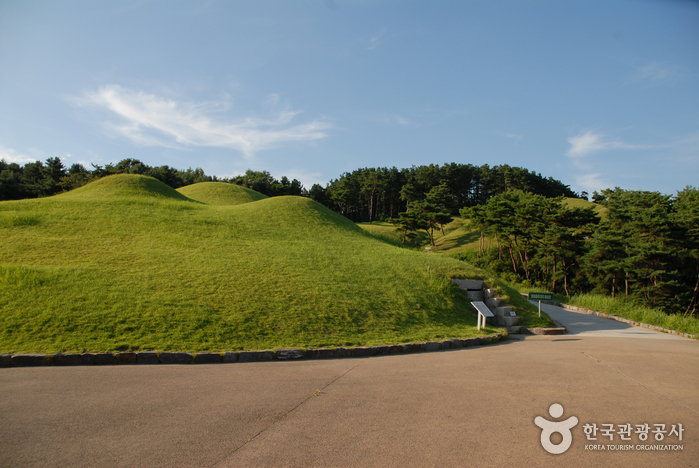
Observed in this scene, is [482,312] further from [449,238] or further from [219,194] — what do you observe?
[449,238]

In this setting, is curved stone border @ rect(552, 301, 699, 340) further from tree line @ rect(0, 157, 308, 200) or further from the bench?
tree line @ rect(0, 157, 308, 200)

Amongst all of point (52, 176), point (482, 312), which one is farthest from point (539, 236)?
point (52, 176)

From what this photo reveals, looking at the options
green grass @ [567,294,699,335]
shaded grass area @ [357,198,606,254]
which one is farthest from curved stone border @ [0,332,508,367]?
shaded grass area @ [357,198,606,254]

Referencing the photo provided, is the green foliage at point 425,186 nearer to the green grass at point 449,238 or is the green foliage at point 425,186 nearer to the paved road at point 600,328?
the green grass at point 449,238

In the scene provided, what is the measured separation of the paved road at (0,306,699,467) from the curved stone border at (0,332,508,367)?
0.30 m

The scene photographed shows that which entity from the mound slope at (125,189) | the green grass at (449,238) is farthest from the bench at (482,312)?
the green grass at (449,238)

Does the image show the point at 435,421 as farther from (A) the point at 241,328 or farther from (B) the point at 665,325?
(B) the point at 665,325

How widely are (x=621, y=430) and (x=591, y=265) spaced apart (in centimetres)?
2197

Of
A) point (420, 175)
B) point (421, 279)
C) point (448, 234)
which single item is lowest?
point (421, 279)

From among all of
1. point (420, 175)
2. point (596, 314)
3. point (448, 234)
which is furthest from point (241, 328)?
point (420, 175)

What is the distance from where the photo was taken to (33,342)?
6699 mm

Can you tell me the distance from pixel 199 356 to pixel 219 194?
103 feet

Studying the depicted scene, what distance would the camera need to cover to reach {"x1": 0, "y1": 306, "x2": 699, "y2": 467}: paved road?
10.7ft

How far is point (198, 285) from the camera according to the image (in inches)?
383
